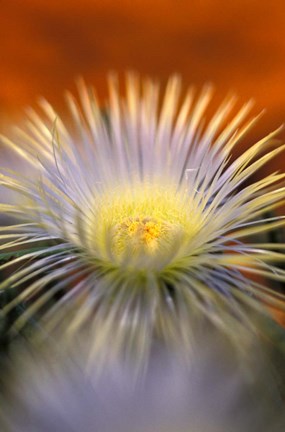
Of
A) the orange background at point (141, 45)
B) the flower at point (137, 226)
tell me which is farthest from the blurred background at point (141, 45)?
the flower at point (137, 226)

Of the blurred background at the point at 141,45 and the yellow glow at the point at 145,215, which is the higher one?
the blurred background at the point at 141,45

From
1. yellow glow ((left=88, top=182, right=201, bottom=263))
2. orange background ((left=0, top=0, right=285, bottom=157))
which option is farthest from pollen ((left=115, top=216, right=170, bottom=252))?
orange background ((left=0, top=0, right=285, bottom=157))

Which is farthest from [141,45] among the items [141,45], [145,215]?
[145,215]

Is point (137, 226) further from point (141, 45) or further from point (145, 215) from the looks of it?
point (141, 45)

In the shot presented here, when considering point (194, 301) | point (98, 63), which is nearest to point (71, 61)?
point (98, 63)

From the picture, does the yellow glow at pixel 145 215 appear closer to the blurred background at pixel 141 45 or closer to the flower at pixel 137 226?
the flower at pixel 137 226

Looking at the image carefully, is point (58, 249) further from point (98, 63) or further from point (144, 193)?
point (98, 63)

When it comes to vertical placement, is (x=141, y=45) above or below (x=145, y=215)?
above

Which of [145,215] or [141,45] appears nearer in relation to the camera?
[145,215]
